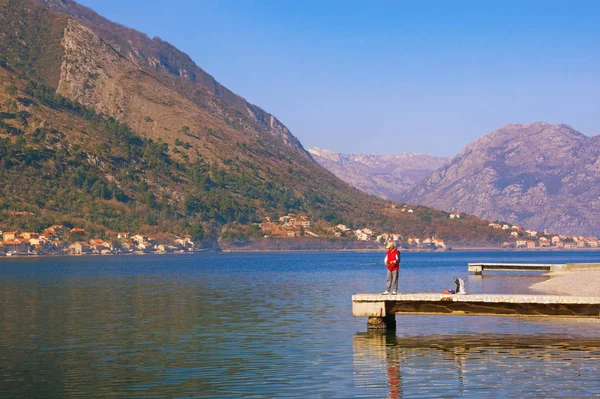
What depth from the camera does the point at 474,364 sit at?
1309 inches

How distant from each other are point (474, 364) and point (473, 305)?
774 centimetres

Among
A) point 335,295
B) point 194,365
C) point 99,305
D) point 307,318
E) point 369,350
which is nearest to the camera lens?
point 194,365

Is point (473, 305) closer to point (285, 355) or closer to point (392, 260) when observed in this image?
point (392, 260)

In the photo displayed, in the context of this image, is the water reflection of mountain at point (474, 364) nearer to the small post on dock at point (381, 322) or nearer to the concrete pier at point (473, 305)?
the small post on dock at point (381, 322)

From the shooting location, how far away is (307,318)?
52625 millimetres

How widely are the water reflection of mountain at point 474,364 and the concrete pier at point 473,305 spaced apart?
3.50ft

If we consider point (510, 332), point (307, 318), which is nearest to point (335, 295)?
point (307, 318)

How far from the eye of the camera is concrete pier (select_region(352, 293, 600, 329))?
3975 cm

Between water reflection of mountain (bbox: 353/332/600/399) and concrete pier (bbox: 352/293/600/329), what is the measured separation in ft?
3.50

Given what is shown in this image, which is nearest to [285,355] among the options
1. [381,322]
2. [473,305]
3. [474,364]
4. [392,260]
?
[381,322]

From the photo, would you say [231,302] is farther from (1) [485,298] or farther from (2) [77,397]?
(2) [77,397]

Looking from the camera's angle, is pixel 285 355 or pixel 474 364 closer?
pixel 474 364

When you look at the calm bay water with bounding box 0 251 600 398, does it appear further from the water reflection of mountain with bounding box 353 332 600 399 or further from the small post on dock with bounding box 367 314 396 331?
the small post on dock with bounding box 367 314 396 331

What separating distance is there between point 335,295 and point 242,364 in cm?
3964
